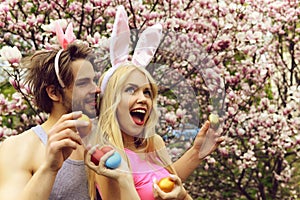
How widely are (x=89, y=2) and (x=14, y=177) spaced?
2280mm

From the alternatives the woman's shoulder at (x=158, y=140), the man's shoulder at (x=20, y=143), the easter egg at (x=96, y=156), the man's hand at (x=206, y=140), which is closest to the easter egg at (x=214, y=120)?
the man's hand at (x=206, y=140)

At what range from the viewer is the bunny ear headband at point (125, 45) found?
216 cm

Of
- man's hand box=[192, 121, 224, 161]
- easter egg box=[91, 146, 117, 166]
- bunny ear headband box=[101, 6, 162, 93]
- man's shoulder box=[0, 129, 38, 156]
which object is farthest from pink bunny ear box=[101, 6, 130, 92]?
man's hand box=[192, 121, 224, 161]

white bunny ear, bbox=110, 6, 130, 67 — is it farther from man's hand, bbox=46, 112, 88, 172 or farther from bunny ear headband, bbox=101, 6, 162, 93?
man's hand, bbox=46, 112, 88, 172

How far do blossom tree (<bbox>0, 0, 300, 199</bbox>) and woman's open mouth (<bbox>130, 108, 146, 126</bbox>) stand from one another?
0.53m

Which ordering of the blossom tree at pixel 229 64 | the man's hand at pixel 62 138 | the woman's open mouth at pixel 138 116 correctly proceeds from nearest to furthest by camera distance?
the man's hand at pixel 62 138 → the woman's open mouth at pixel 138 116 → the blossom tree at pixel 229 64

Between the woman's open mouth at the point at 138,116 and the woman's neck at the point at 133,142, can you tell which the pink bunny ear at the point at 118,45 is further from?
the woman's neck at the point at 133,142

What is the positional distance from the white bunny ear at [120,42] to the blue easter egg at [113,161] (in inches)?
15.1

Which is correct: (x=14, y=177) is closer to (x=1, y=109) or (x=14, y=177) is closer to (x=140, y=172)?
(x=140, y=172)

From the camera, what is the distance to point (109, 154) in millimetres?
1993

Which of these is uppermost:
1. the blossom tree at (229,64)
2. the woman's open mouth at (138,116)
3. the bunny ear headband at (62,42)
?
the bunny ear headband at (62,42)

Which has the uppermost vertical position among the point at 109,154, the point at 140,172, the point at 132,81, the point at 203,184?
the point at 132,81

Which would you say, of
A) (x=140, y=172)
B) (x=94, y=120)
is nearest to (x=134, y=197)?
(x=140, y=172)

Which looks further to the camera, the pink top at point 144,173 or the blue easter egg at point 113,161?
the pink top at point 144,173
